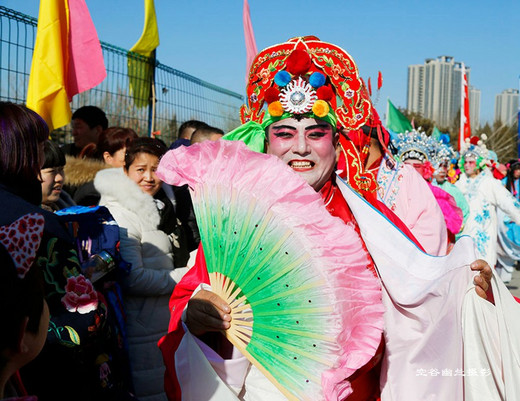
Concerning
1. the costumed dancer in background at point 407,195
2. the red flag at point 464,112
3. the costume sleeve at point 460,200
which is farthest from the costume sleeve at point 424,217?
the red flag at point 464,112

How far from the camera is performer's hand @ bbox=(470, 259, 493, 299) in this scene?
2.41 metres

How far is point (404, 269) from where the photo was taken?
254 cm

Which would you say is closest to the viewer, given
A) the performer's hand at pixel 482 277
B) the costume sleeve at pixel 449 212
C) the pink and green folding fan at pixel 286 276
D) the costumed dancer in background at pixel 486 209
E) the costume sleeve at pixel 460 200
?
the pink and green folding fan at pixel 286 276

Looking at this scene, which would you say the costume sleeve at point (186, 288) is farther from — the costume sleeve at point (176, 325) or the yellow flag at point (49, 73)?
the yellow flag at point (49, 73)

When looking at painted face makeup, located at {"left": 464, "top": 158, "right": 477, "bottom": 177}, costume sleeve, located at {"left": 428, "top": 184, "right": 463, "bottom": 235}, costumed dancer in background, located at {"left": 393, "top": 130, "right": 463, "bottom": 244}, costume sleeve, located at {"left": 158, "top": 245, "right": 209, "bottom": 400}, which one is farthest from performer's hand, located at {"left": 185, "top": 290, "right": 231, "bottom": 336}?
painted face makeup, located at {"left": 464, "top": 158, "right": 477, "bottom": 177}

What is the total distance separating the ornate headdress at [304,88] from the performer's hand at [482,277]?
0.87 meters

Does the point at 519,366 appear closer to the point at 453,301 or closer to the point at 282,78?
the point at 453,301

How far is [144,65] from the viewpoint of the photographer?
7.16 metres

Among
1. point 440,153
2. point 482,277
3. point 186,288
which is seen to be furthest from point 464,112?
point 186,288

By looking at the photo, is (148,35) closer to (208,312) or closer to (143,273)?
(143,273)

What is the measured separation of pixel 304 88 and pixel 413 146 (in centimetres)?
444

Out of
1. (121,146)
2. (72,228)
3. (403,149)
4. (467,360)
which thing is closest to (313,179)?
(467,360)

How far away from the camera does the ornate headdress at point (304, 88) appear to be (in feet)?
8.81

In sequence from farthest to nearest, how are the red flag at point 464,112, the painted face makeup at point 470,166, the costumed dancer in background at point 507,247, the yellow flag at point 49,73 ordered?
1. the red flag at point 464,112
2. the costumed dancer in background at point 507,247
3. the painted face makeup at point 470,166
4. the yellow flag at point 49,73
